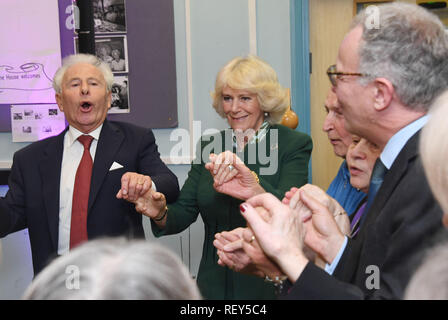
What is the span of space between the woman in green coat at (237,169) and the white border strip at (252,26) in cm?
108

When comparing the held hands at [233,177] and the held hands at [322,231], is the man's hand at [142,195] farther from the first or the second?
the held hands at [322,231]

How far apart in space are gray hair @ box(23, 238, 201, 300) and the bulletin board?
3117 millimetres

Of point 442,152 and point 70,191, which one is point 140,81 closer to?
point 70,191

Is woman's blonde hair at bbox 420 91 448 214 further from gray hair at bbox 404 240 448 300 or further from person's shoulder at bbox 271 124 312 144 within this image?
person's shoulder at bbox 271 124 312 144

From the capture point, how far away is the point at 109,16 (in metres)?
3.83

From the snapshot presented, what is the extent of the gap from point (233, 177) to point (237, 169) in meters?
0.06

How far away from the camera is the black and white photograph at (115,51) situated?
12.6ft

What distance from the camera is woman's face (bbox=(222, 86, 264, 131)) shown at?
8.69 feet

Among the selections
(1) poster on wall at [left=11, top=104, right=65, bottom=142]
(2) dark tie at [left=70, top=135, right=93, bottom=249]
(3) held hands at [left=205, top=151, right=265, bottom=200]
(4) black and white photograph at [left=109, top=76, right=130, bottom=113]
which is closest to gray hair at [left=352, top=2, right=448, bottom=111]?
(3) held hands at [left=205, top=151, right=265, bottom=200]

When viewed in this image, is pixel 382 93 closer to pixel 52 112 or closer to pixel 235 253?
pixel 235 253

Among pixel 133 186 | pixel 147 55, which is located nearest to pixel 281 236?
pixel 133 186

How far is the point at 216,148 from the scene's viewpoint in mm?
2654

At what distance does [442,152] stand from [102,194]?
1716 millimetres

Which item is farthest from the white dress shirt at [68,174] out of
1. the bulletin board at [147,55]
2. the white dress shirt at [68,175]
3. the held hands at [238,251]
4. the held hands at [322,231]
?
the bulletin board at [147,55]
